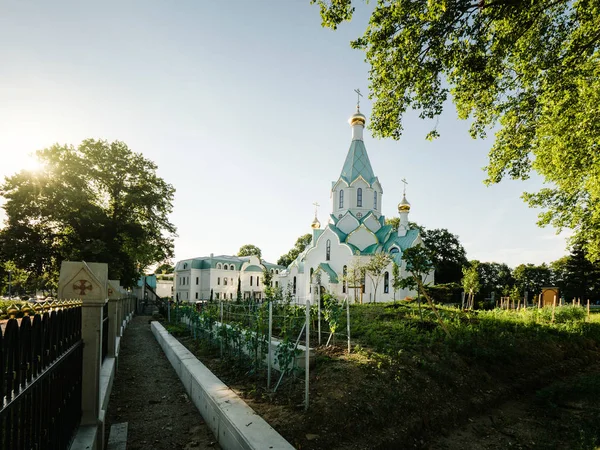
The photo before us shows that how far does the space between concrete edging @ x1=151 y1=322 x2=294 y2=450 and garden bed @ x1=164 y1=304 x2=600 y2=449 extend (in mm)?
394

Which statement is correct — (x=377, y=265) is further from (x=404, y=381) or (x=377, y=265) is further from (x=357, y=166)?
(x=404, y=381)

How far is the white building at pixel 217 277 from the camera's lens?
46438 mm

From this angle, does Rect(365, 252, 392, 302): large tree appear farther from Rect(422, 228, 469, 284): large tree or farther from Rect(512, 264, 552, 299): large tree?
Rect(512, 264, 552, 299): large tree

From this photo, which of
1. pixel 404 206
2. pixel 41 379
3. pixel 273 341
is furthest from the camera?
pixel 404 206

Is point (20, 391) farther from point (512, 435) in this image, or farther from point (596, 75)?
point (596, 75)

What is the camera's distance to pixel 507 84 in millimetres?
8758

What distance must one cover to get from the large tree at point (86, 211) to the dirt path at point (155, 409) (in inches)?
559

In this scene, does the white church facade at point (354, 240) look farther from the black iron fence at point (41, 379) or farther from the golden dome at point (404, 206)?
the black iron fence at point (41, 379)

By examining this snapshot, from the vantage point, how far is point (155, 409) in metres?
5.51

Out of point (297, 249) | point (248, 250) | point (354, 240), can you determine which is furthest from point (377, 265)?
point (248, 250)

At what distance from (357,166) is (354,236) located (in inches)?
306

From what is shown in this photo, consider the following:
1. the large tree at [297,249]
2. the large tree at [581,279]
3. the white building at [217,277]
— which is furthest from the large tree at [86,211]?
the large tree at [581,279]

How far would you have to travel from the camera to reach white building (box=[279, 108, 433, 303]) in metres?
31.1

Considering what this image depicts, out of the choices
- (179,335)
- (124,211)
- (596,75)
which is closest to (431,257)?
(596,75)
